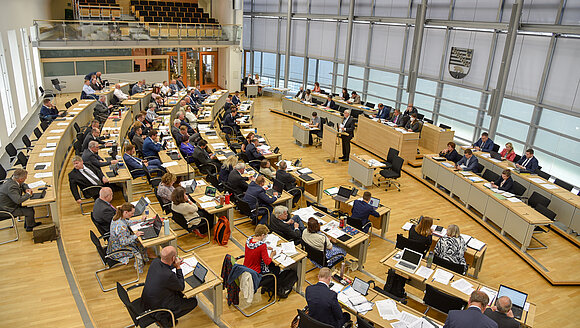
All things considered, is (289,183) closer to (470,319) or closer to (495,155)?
(470,319)

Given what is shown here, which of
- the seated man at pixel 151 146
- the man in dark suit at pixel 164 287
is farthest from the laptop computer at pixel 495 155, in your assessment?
the man in dark suit at pixel 164 287

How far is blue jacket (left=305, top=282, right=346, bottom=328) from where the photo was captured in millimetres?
5488

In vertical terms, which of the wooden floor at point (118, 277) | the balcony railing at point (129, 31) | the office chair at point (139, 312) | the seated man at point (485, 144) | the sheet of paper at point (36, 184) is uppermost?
the balcony railing at point (129, 31)

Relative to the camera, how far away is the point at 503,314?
18.0 ft

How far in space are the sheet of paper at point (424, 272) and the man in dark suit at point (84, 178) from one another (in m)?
7.08

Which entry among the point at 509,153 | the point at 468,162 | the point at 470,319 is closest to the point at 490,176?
the point at 468,162

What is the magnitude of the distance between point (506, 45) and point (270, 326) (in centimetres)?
1204

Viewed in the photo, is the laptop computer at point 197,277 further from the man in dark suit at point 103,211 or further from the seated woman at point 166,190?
the seated woman at point 166,190

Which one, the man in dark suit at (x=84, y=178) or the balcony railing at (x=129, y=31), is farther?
the balcony railing at (x=129, y=31)

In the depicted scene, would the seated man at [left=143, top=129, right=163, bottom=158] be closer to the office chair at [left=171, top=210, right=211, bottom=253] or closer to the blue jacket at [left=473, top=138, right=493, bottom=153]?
the office chair at [left=171, top=210, right=211, bottom=253]

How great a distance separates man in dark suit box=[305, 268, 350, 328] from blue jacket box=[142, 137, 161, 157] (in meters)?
7.46

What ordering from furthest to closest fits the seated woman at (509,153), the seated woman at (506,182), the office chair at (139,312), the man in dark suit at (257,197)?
1. the seated woman at (509,153)
2. the seated woman at (506,182)
3. the man in dark suit at (257,197)
4. the office chair at (139,312)

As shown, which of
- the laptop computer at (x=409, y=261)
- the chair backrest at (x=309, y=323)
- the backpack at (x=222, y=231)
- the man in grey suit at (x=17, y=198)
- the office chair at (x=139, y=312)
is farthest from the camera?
the backpack at (x=222, y=231)

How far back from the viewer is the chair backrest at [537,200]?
976cm
